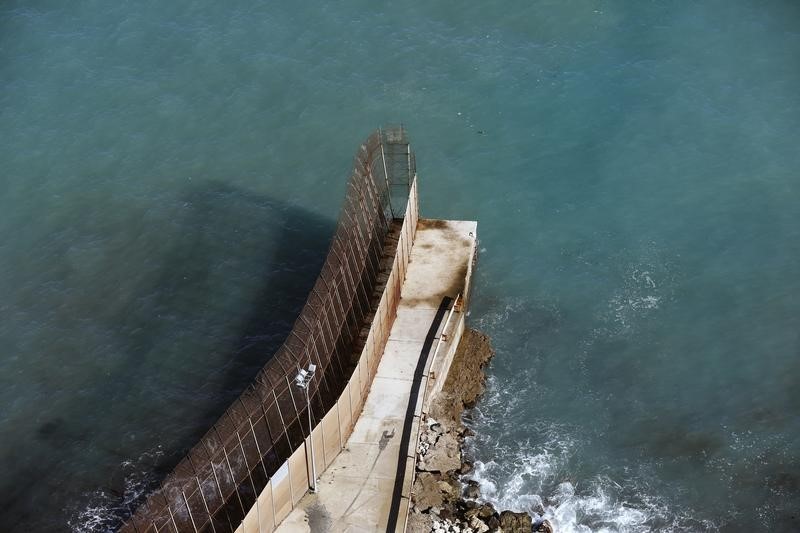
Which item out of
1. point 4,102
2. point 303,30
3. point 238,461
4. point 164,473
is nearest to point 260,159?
point 303,30

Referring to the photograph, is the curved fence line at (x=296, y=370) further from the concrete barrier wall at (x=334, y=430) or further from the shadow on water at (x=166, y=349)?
the shadow on water at (x=166, y=349)

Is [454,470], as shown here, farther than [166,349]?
No

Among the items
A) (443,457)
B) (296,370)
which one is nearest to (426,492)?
(443,457)

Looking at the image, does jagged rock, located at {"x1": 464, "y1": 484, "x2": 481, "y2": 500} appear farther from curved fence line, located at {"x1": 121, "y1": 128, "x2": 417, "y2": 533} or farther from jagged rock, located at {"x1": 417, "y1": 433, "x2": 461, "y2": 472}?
curved fence line, located at {"x1": 121, "y1": 128, "x2": 417, "y2": 533}

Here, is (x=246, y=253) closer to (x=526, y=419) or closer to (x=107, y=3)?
(x=526, y=419)

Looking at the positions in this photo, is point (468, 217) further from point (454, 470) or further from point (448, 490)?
point (448, 490)

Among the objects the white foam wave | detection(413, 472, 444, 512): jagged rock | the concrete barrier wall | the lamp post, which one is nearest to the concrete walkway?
the concrete barrier wall
